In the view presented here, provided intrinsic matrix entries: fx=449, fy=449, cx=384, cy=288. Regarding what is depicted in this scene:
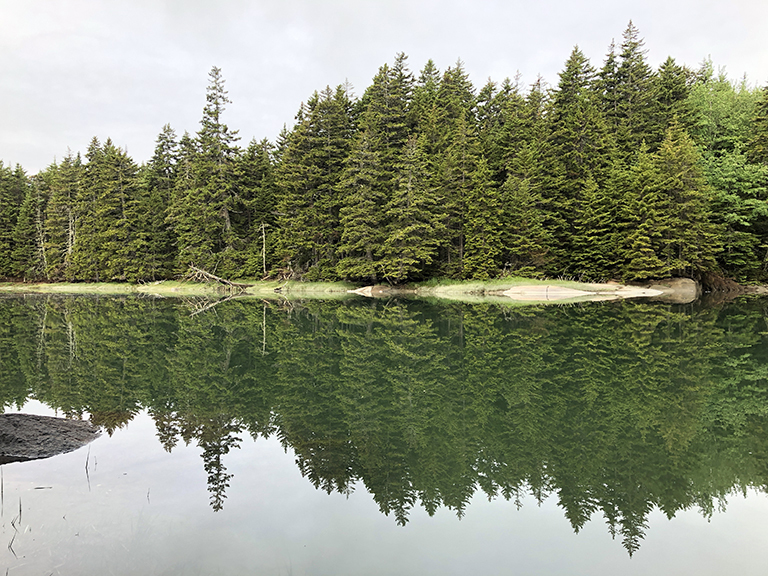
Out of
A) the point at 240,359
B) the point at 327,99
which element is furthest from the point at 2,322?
the point at 327,99

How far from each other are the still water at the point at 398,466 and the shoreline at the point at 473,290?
2225 centimetres

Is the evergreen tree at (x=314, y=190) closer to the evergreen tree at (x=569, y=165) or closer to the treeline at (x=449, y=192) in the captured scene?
the treeline at (x=449, y=192)

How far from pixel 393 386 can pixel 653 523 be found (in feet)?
18.2

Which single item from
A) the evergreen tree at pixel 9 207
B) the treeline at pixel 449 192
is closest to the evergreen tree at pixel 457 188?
the treeline at pixel 449 192

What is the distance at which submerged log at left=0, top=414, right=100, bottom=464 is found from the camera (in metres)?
6.03

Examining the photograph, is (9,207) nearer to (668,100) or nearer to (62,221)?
(62,221)

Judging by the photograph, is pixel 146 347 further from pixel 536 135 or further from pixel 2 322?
pixel 536 135

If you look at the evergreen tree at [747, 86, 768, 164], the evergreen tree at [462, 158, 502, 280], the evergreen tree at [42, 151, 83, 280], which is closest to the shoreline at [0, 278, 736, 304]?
the evergreen tree at [462, 158, 502, 280]

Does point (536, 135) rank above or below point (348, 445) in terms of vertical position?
above

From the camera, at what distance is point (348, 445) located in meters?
6.26

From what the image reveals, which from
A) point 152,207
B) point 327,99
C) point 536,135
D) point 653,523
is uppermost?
point 327,99

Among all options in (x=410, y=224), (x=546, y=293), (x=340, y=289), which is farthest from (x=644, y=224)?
(x=340, y=289)

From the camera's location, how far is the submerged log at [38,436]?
603cm

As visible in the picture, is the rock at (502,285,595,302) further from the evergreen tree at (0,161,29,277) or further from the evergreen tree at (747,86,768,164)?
the evergreen tree at (0,161,29,277)
